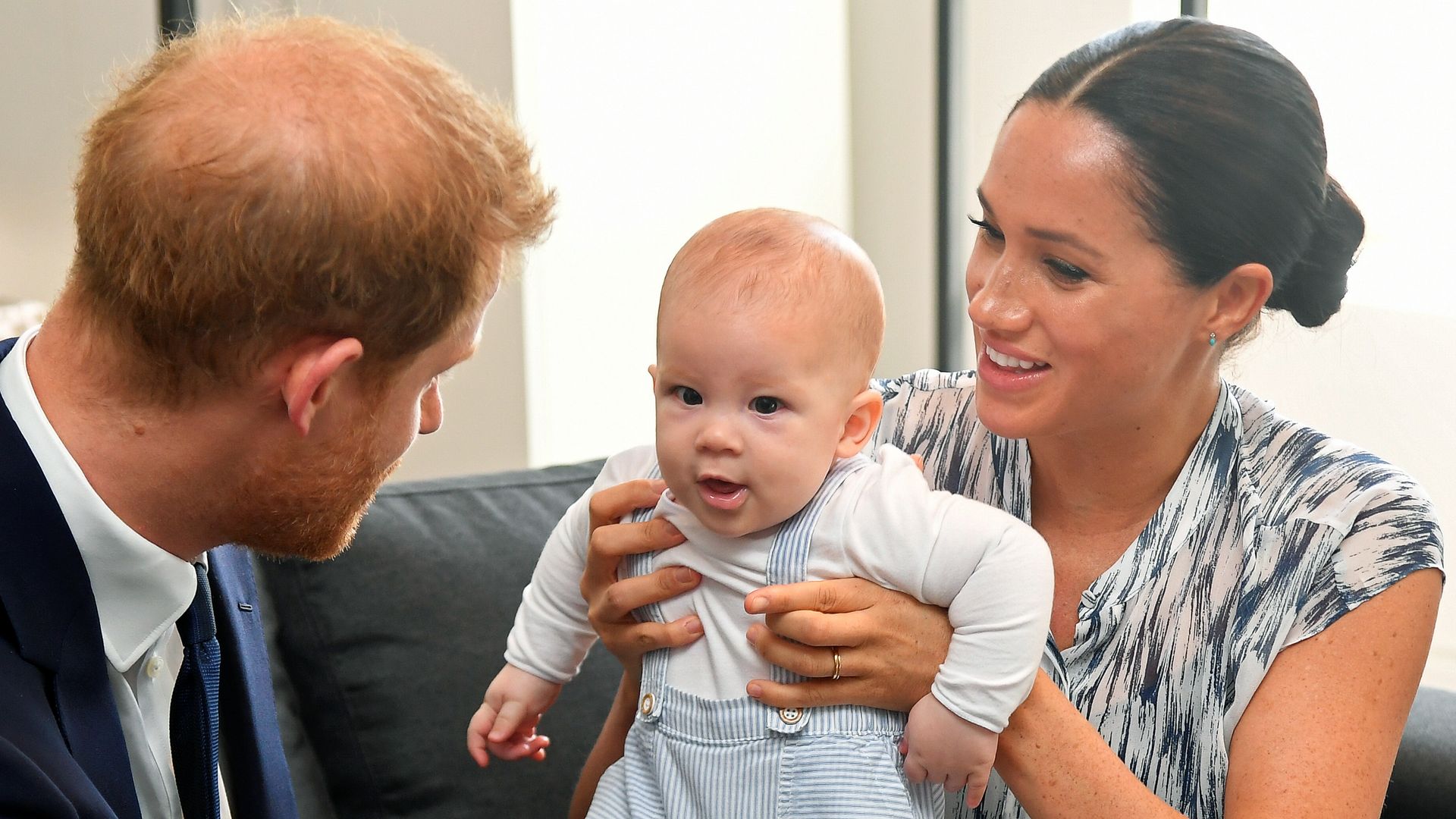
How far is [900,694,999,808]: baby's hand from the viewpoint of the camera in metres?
1.26

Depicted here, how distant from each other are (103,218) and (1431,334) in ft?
8.10

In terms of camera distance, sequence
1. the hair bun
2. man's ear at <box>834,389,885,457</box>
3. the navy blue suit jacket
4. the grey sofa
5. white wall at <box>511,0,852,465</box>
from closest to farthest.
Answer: the navy blue suit jacket, man's ear at <box>834,389,885,457</box>, the hair bun, the grey sofa, white wall at <box>511,0,852,465</box>

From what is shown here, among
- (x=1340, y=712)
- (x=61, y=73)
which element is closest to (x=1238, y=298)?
(x=1340, y=712)

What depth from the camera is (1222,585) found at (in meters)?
1.51

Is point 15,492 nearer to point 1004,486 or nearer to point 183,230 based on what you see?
point 183,230

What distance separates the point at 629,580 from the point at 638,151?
219cm

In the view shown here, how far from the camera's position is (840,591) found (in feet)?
4.29

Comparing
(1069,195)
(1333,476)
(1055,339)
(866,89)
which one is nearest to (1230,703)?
(1333,476)

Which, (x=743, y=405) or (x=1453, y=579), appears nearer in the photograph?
(x=743, y=405)

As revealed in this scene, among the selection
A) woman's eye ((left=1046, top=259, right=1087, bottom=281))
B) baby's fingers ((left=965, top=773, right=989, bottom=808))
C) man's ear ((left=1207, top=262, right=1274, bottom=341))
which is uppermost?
woman's eye ((left=1046, top=259, right=1087, bottom=281))

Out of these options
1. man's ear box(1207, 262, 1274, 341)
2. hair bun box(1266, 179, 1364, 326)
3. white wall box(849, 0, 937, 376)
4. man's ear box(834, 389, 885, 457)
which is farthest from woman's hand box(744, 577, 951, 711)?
white wall box(849, 0, 937, 376)

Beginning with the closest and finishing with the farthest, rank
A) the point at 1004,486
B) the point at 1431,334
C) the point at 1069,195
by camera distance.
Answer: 1. the point at 1069,195
2. the point at 1004,486
3. the point at 1431,334

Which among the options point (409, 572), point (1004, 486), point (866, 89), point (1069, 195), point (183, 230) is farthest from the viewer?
point (866, 89)

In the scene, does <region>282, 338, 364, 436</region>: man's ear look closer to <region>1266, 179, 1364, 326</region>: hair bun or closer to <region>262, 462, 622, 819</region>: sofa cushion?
<region>262, 462, 622, 819</region>: sofa cushion
